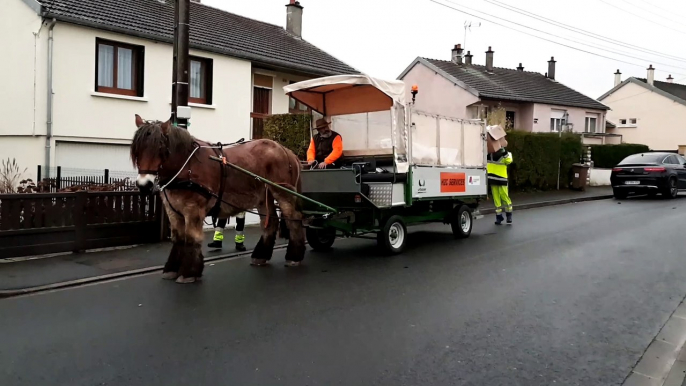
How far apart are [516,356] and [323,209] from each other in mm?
4701

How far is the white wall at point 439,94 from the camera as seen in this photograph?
3119 cm

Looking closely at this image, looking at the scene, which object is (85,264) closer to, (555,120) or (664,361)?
(664,361)

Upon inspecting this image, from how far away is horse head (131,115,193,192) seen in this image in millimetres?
6578

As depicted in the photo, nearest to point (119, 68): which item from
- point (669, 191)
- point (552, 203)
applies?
point (552, 203)

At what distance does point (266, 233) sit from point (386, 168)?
2.66 metres

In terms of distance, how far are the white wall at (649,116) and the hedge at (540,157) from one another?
22.3m

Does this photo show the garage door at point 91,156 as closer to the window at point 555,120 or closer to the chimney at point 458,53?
the chimney at point 458,53

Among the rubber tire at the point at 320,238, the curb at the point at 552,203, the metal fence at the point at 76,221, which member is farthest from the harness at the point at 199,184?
the curb at the point at 552,203

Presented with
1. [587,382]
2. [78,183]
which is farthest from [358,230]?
[78,183]

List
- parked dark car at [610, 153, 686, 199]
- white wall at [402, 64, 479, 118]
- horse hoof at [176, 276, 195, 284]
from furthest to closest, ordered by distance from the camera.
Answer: white wall at [402, 64, 479, 118]
parked dark car at [610, 153, 686, 199]
horse hoof at [176, 276, 195, 284]

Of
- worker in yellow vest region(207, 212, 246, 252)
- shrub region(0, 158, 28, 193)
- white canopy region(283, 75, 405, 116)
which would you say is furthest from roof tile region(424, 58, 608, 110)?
worker in yellow vest region(207, 212, 246, 252)

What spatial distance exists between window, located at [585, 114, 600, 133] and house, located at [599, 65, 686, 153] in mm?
6669

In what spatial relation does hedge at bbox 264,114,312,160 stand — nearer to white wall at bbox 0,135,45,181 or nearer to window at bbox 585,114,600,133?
white wall at bbox 0,135,45,181

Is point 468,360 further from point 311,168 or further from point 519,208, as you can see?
point 519,208
